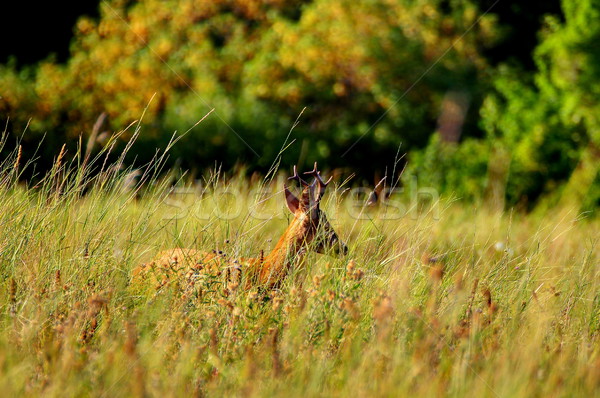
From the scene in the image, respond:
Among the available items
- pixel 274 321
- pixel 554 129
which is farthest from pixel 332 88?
pixel 274 321

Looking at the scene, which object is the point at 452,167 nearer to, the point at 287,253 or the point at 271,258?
the point at 271,258

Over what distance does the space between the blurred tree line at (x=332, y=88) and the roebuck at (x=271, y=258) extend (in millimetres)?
7565

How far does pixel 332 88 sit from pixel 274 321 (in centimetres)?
1134

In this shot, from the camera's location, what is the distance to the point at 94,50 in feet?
49.3

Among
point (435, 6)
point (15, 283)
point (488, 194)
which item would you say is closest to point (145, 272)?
point (15, 283)

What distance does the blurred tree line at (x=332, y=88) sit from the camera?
470 inches

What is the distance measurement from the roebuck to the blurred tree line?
757 cm

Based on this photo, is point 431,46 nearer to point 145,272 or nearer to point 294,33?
point 294,33

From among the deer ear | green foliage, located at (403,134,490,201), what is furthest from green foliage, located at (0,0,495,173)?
the deer ear

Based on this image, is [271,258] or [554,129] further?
[554,129]

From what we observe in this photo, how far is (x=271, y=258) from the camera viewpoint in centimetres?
444
